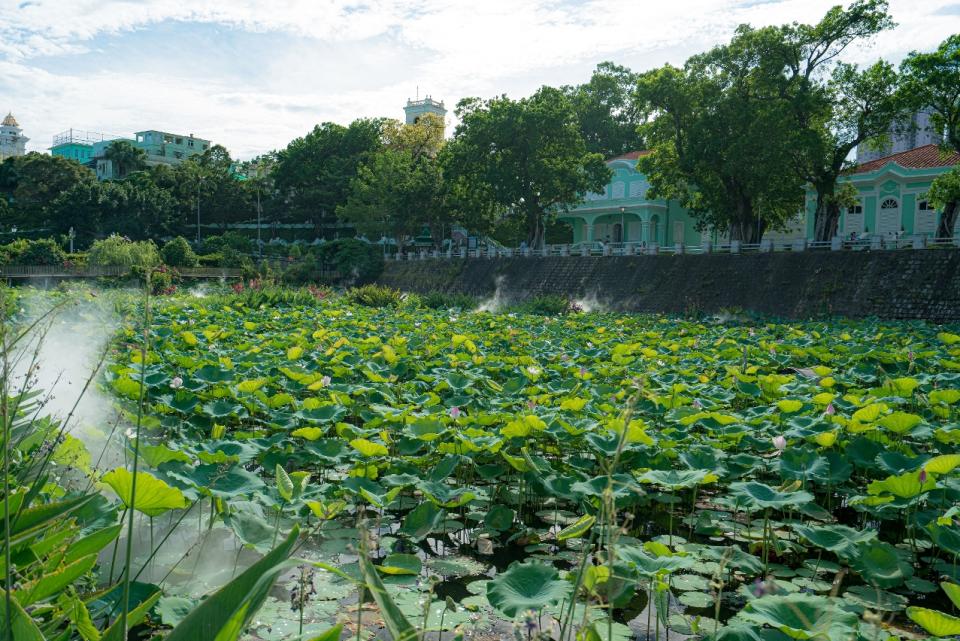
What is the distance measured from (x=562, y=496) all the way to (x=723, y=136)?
1888 cm

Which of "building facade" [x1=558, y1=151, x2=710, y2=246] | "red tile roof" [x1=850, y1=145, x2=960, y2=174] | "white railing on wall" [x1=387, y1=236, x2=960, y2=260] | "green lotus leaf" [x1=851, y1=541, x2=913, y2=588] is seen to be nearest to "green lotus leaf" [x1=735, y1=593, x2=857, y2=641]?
"green lotus leaf" [x1=851, y1=541, x2=913, y2=588]

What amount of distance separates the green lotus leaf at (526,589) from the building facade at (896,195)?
24.1m

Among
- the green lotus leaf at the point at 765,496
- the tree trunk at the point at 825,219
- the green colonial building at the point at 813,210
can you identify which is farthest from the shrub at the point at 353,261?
the green lotus leaf at the point at 765,496

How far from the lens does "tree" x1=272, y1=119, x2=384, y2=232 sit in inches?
1619

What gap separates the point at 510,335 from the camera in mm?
9102

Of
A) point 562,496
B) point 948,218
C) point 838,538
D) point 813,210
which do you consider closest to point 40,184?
point 813,210

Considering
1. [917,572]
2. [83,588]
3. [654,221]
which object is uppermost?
[654,221]

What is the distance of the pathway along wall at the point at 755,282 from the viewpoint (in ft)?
52.5

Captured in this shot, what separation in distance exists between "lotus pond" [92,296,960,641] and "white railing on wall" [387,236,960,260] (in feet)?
42.7

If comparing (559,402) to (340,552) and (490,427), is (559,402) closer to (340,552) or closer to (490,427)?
(490,427)

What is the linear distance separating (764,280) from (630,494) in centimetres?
1727

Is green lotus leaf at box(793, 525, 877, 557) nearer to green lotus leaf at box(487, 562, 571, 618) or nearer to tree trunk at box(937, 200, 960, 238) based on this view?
green lotus leaf at box(487, 562, 571, 618)

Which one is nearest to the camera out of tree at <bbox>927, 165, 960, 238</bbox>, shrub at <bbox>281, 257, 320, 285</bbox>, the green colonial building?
tree at <bbox>927, 165, 960, 238</bbox>

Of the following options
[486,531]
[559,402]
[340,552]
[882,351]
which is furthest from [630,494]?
[882,351]
